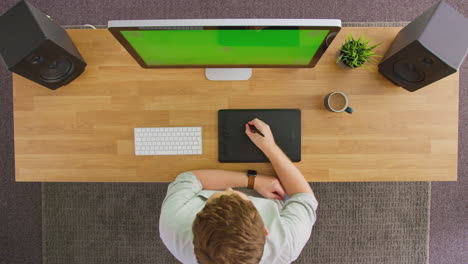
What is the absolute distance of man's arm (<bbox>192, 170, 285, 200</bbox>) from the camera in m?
1.22

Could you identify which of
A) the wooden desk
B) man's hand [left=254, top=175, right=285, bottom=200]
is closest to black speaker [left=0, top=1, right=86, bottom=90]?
→ the wooden desk

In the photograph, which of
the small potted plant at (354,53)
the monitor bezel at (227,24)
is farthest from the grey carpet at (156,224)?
the monitor bezel at (227,24)

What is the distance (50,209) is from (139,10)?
55.7 inches

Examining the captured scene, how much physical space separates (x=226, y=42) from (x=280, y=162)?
1.72 ft

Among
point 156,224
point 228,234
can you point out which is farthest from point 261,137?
point 156,224

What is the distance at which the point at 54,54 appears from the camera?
3.59ft

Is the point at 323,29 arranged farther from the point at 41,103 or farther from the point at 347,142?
the point at 41,103

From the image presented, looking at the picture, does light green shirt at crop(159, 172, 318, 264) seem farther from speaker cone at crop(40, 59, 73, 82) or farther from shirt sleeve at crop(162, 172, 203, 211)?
speaker cone at crop(40, 59, 73, 82)

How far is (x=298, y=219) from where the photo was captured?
110 centimetres

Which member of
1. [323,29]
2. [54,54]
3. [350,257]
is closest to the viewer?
[323,29]

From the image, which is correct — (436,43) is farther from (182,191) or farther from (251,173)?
(182,191)

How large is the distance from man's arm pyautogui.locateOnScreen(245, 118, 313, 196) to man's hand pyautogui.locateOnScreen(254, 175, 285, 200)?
0.08ft

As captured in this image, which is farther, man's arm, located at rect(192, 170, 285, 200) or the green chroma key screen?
man's arm, located at rect(192, 170, 285, 200)

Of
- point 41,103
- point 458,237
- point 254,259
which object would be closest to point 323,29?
point 254,259
